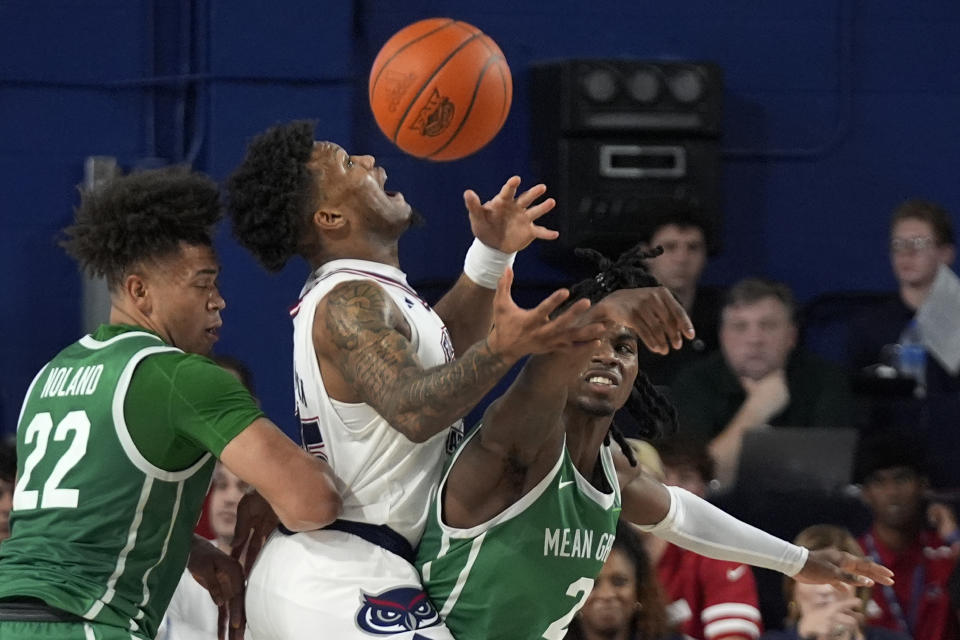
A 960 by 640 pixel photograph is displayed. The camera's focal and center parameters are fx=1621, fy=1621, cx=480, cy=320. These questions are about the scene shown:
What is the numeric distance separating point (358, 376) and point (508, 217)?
0.58m

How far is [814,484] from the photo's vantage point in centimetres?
568

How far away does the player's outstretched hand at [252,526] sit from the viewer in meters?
3.82

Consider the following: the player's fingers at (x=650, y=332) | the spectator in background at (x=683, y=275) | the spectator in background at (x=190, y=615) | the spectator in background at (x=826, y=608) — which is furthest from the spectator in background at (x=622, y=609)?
the player's fingers at (x=650, y=332)

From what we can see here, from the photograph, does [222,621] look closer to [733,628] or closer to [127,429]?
[127,429]

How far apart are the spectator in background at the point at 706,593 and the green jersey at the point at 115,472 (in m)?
2.08

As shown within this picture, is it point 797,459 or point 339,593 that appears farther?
point 797,459

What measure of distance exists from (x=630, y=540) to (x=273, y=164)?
1.85 metres

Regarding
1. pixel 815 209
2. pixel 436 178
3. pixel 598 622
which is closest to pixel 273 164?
pixel 598 622

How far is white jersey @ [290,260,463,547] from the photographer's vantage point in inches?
139

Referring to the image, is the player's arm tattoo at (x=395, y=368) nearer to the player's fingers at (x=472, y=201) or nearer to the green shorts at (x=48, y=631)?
the player's fingers at (x=472, y=201)

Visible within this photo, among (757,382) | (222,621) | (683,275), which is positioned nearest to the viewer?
(222,621)

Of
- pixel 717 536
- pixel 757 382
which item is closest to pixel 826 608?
pixel 717 536

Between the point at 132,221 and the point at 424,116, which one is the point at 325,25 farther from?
the point at 132,221

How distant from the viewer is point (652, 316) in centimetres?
299
